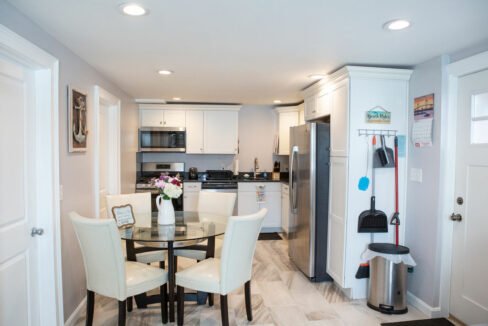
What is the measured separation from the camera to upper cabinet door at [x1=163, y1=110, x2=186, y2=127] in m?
5.19

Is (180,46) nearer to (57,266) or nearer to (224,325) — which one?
(57,266)

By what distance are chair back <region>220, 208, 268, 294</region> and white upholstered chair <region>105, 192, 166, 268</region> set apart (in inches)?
33.5

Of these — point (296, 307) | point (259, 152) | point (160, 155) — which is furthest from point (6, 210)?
point (259, 152)

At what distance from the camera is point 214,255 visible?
295 cm

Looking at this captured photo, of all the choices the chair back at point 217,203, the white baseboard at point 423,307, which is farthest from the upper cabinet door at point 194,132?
the white baseboard at point 423,307

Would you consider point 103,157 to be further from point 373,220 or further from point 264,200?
point 373,220

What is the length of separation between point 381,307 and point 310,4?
8.22 ft

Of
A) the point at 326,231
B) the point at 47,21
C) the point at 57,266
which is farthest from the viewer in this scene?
the point at 326,231

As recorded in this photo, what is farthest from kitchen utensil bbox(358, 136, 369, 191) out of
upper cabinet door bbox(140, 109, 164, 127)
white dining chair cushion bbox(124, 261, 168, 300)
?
upper cabinet door bbox(140, 109, 164, 127)

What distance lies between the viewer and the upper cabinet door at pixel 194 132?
17.1 feet

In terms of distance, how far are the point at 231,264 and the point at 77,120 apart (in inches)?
66.6

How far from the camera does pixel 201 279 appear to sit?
2.33 metres

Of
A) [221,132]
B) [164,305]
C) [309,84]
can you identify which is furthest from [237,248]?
[221,132]

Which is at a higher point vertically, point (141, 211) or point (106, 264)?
point (141, 211)
